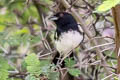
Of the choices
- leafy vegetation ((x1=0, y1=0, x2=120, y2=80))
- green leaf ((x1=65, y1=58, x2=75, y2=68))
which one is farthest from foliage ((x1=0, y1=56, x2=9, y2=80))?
green leaf ((x1=65, y1=58, x2=75, y2=68))

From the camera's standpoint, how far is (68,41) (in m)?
2.04

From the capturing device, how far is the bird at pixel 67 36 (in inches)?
80.6

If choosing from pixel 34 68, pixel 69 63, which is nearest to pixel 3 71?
pixel 34 68

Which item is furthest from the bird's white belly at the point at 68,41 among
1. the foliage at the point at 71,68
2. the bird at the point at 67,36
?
the foliage at the point at 71,68

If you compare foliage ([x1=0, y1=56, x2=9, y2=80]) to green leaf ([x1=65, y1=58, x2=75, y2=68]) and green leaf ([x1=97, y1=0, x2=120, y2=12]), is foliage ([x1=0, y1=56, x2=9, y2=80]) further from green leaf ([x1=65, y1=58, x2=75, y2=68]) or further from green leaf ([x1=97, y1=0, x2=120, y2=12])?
green leaf ([x1=97, y1=0, x2=120, y2=12])

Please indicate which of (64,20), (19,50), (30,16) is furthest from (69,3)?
(19,50)

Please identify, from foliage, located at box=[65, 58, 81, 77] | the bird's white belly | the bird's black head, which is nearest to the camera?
foliage, located at box=[65, 58, 81, 77]

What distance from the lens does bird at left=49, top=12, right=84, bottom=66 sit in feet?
6.72

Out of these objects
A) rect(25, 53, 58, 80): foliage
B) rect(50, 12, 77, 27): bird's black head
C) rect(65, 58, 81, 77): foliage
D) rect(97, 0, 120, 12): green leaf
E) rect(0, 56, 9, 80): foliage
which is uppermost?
rect(97, 0, 120, 12): green leaf

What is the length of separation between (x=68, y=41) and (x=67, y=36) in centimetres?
4

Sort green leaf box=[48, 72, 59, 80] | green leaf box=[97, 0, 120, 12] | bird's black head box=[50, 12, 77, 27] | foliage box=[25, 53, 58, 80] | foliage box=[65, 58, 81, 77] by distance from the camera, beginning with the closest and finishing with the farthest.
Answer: green leaf box=[97, 0, 120, 12]
foliage box=[25, 53, 58, 80]
green leaf box=[48, 72, 59, 80]
foliage box=[65, 58, 81, 77]
bird's black head box=[50, 12, 77, 27]

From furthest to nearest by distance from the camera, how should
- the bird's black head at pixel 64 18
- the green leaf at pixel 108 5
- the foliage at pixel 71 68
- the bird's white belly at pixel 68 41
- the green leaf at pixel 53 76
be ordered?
the bird's black head at pixel 64 18 → the bird's white belly at pixel 68 41 → the foliage at pixel 71 68 → the green leaf at pixel 53 76 → the green leaf at pixel 108 5

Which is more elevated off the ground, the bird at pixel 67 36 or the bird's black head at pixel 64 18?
the bird's black head at pixel 64 18

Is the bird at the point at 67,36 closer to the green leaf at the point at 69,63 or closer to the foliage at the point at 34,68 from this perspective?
the green leaf at the point at 69,63
